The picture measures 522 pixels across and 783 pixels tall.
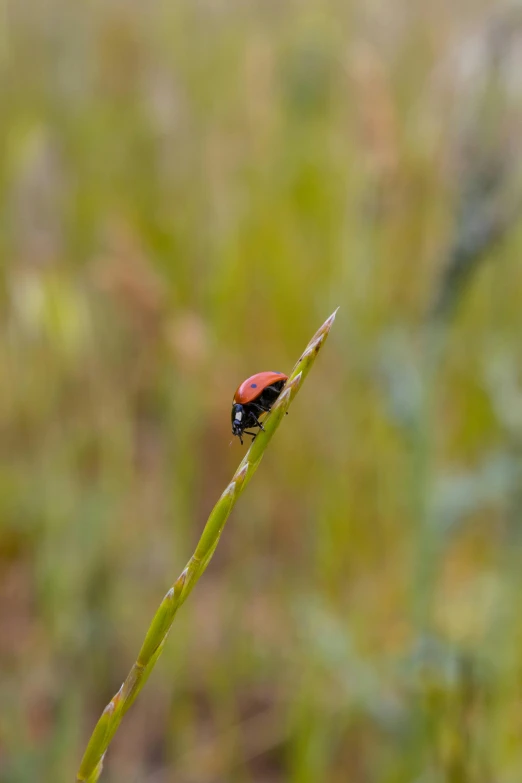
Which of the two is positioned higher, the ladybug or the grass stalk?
the grass stalk

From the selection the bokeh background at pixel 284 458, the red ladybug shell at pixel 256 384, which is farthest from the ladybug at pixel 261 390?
the bokeh background at pixel 284 458

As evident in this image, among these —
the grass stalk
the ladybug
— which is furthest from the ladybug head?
the grass stalk

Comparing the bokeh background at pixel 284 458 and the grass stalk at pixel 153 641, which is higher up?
the grass stalk at pixel 153 641

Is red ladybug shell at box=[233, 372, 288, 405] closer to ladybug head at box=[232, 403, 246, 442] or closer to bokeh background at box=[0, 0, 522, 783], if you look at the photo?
ladybug head at box=[232, 403, 246, 442]

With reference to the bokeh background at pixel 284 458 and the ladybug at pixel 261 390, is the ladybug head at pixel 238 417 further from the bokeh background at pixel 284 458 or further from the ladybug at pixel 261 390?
the bokeh background at pixel 284 458

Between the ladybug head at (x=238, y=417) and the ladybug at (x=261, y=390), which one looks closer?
the ladybug at (x=261, y=390)

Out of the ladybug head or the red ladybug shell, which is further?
the ladybug head

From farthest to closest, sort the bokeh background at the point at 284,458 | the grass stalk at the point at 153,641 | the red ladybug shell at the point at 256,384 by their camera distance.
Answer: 1. the bokeh background at the point at 284,458
2. the red ladybug shell at the point at 256,384
3. the grass stalk at the point at 153,641

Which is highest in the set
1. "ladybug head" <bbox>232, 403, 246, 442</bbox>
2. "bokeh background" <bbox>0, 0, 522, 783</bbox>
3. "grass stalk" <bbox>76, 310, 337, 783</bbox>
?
"grass stalk" <bbox>76, 310, 337, 783</bbox>

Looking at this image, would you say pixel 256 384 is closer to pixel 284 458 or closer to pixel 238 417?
pixel 238 417
